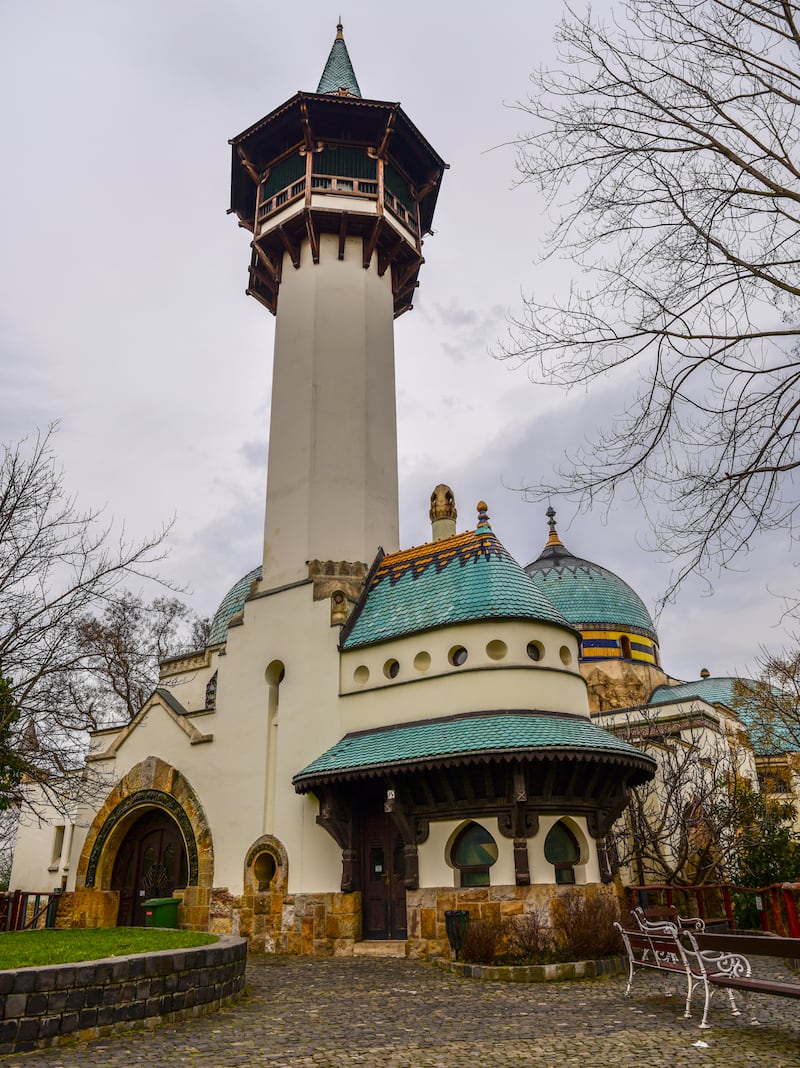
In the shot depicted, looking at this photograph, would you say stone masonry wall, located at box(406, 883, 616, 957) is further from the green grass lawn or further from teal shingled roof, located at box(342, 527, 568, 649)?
teal shingled roof, located at box(342, 527, 568, 649)

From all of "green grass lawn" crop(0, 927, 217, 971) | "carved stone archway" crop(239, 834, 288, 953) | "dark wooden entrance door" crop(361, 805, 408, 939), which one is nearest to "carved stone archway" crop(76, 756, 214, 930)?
"carved stone archway" crop(239, 834, 288, 953)

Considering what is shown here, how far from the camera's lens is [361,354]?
72.4ft

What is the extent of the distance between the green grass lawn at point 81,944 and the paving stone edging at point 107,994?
43cm

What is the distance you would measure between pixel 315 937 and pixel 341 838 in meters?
1.92

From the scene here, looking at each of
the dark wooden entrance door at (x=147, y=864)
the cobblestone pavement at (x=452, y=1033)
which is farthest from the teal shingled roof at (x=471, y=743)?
the dark wooden entrance door at (x=147, y=864)

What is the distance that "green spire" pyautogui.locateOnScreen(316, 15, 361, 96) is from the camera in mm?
26906

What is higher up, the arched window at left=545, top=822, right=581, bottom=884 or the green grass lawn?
the arched window at left=545, top=822, right=581, bottom=884

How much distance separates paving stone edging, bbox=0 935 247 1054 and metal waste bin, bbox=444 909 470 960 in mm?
4633

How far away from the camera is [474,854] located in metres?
14.1

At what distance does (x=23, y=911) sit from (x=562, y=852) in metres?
12.7

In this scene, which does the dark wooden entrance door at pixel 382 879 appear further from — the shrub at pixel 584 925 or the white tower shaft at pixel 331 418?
the white tower shaft at pixel 331 418

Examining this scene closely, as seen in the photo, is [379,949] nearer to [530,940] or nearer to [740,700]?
[530,940]

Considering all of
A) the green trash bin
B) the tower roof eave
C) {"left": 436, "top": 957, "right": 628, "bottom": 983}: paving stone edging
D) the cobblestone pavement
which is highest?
the tower roof eave

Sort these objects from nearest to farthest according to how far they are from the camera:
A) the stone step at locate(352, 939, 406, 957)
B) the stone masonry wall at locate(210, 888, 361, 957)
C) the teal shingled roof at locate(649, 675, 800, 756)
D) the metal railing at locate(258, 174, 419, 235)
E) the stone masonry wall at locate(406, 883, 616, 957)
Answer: the stone masonry wall at locate(406, 883, 616, 957) < the stone step at locate(352, 939, 406, 957) < the stone masonry wall at locate(210, 888, 361, 957) < the metal railing at locate(258, 174, 419, 235) < the teal shingled roof at locate(649, 675, 800, 756)
